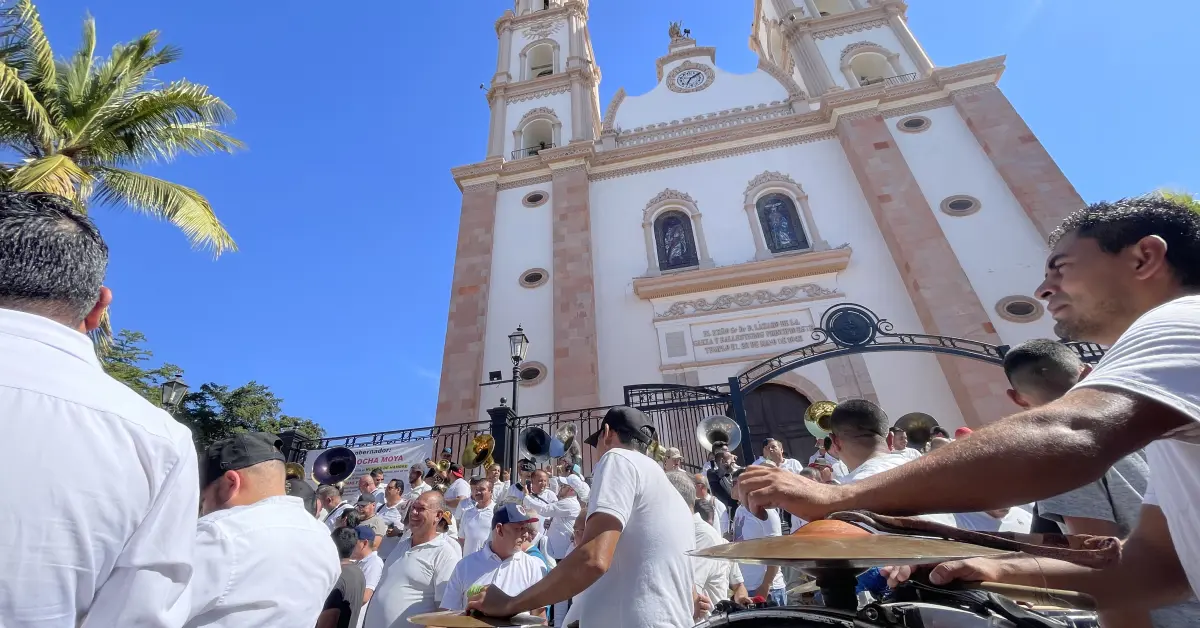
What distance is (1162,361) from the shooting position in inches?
38.4

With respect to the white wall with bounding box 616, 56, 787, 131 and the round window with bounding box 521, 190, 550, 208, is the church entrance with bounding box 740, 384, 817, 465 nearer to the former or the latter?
the round window with bounding box 521, 190, 550, 208

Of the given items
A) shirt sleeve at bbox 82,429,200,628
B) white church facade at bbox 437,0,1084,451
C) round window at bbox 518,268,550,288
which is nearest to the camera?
shirt sleeve at bbox 82,429,200,628

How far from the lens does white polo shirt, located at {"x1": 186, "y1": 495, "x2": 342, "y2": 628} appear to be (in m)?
1.55

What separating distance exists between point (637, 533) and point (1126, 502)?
1758 millimetres

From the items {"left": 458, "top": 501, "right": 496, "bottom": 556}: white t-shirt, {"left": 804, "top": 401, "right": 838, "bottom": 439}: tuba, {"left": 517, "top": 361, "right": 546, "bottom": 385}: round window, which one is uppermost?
{"left": 517, "top": 361, "right": 546, "bottom": 385}: round window

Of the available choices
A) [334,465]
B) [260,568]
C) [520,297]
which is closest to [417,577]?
[260,568]

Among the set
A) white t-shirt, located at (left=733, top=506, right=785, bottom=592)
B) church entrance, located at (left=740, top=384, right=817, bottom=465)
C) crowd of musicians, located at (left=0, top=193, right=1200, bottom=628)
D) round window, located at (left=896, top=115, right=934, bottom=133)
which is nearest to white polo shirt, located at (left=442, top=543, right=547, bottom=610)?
crowd of musicians, located at (left=0, top=193, right=1200, bottom=628)

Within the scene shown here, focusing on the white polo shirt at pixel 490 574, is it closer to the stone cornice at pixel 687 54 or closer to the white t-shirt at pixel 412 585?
the white t-shirt at pixel 412 585

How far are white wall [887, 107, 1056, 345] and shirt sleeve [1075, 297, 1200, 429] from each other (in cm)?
1237

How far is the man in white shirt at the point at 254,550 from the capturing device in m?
1.56

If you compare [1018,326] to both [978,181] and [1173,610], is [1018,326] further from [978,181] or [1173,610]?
[1173,610]

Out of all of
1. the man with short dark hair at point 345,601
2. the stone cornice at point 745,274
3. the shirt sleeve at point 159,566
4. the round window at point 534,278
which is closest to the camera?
the shirt sleeve at point 159,566

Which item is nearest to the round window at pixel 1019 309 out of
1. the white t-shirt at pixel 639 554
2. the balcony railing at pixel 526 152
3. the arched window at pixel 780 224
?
the arched window at pixel 780 224

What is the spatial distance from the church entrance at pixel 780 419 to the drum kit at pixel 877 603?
1057 cm
